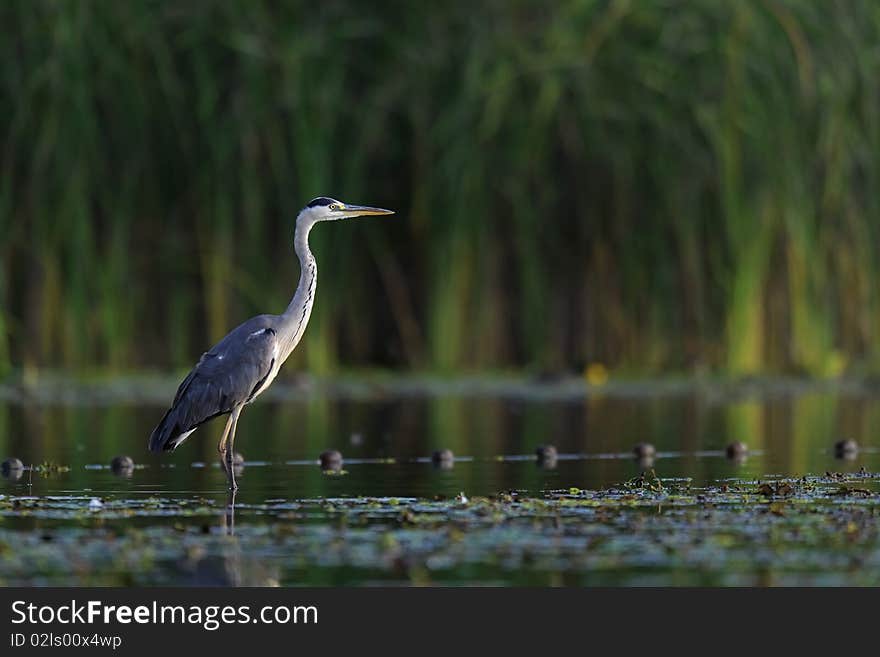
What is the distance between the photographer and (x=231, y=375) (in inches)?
455

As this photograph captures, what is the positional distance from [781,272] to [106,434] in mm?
7660

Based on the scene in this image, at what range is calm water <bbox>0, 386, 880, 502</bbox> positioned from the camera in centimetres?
1134

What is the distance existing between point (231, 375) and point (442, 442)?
115 inches

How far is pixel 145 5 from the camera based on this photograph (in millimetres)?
18844

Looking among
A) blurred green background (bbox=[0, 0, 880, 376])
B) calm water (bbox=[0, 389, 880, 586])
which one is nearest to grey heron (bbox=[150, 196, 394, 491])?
calm water (bbox=[0, 389, 880, 586])

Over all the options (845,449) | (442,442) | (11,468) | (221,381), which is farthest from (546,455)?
(11,468)

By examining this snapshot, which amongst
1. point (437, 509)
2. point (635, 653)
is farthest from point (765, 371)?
point (635, 653)

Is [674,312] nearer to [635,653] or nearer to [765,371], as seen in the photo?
[765,371]

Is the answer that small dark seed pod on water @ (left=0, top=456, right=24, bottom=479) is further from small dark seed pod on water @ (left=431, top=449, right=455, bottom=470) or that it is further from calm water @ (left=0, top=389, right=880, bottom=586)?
small dark seed pod on water @ (left=431, top=449, right=455, bottom=470)

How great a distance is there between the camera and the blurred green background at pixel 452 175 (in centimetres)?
1858

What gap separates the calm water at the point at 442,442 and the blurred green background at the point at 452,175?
108 centimetres

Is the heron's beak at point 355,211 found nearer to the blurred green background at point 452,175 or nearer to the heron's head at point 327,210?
Result: the heron's head at point 327,210

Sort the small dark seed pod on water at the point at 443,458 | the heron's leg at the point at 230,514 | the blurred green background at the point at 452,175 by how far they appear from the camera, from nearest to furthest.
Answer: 1. the heron's leg at the point at 230,514
2. the small dark seed pod on water at the point at 443,458
3. the blurred green background at the point at 452,175

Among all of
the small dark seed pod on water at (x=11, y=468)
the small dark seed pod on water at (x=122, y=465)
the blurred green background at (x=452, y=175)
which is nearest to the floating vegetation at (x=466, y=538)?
the small dark seed pod on water at (x=11, y=468)
